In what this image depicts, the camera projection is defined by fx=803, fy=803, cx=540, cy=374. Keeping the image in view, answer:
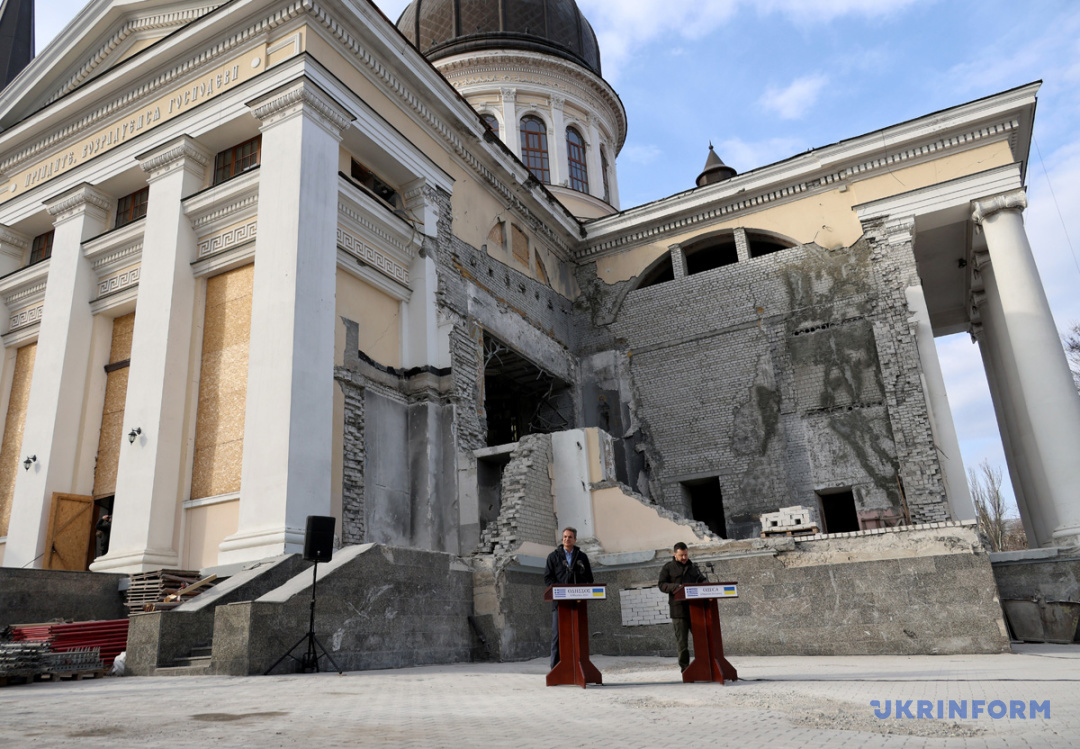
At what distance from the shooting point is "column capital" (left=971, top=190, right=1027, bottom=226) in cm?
1886

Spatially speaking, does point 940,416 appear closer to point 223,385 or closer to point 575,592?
point 575,592

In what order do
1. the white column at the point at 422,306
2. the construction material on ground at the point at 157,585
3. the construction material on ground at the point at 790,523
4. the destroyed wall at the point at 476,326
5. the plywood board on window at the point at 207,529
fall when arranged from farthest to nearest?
1. the white column at the point at 422,306
2. the destroyed wall at the point at 476,326
3. the plywood board on window at the point at 207,529
4. the construction material on ground at the point at 790,523
5. the construction material on ground at the point at 157,585

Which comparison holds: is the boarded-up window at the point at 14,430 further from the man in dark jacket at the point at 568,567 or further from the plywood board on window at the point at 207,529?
the man in dark jacket at the point at 568,567

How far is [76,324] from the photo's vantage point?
1661 centimetres

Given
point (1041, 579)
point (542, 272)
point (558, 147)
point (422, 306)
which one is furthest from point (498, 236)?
point (1041, 579)

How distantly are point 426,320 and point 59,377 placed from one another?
24.1ft

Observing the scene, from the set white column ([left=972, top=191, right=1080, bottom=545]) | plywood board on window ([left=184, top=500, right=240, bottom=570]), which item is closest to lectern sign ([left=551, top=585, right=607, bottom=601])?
plywood board on window ([left=184, top=500, right=240, bottom=570])

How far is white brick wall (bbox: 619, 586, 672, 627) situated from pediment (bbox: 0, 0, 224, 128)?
1431 cm

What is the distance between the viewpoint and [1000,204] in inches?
747

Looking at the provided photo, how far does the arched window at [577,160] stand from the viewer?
3036 centimetres

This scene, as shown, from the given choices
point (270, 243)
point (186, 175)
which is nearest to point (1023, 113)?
point (270, 243)

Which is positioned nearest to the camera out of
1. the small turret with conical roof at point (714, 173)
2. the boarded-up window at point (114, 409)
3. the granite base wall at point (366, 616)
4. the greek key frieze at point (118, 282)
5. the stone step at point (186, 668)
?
the granite base wall at point (366, 616)

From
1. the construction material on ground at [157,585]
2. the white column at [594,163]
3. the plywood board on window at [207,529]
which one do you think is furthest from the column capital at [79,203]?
Result: the white column at [594,163]

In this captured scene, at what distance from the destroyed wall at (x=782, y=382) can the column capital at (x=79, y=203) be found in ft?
42.0
